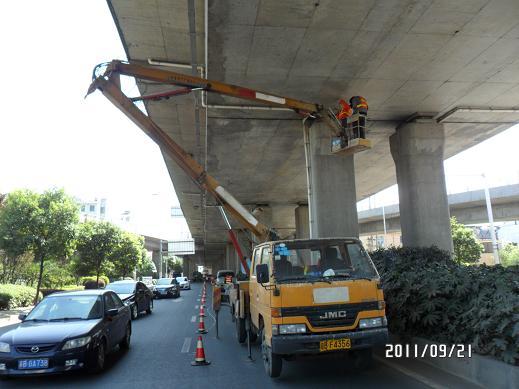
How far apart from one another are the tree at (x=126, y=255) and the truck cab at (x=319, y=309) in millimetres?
39197

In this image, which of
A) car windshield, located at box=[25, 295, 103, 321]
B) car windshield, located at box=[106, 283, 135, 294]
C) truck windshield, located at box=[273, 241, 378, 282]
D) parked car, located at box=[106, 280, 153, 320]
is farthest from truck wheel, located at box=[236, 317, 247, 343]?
car windshield, located at box=[106, 283, 135, 294]

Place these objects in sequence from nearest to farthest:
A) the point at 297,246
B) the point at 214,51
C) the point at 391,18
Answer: the point at 297,246
the point at 391,18
the point at 214,51

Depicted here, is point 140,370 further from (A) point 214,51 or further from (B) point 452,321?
(A) point 214,51

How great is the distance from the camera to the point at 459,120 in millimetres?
18016

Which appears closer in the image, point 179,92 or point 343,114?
point 179,92

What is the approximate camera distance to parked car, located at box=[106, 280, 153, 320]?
54.4 feet

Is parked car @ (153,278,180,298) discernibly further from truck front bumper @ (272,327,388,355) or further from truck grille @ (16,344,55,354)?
truck front bumper @ (272,327,388,355)

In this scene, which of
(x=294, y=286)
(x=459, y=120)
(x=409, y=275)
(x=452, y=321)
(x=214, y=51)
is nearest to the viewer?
(x=294, y=286)

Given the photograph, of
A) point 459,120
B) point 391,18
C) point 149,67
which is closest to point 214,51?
point 149,67

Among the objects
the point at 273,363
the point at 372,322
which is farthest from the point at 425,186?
the point at 273,363

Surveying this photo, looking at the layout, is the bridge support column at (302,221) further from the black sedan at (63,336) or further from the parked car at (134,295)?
the black sedan at (63,336)

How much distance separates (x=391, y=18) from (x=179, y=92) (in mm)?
5976

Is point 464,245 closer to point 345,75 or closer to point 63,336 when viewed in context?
point 345,75

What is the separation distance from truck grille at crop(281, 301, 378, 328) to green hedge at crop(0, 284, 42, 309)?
62.4 ft
